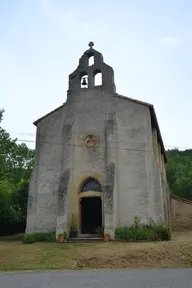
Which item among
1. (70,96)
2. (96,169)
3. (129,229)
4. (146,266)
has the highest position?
(70,96)

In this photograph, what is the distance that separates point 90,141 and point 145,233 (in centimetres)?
678

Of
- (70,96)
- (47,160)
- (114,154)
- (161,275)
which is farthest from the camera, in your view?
(70,96)

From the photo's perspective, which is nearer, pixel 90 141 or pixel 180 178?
pixel 90 141

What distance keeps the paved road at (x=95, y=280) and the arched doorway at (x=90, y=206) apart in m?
9.65

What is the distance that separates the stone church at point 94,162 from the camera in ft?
53.9

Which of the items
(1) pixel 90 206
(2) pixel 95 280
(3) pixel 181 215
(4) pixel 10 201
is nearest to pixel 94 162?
(1) pixel 90 206

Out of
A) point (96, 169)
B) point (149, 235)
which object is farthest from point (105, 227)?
point (96, 169)

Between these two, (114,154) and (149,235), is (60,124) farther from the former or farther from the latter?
(149,235)

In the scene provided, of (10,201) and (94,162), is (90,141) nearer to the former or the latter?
(94,162)

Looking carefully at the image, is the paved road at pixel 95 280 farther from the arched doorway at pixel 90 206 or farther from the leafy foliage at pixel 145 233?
the arched doorway at pixel 90 206

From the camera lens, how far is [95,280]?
665 centimetres

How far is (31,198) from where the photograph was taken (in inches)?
714

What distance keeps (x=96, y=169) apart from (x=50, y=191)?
3.28 metres

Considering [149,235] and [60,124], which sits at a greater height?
[60,124]
